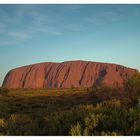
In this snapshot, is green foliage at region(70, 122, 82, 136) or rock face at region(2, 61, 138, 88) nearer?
green foliage at region(70, 122, 82, 136)

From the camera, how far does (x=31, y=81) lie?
78.6 meters

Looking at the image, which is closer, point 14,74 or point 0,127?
point 0,127

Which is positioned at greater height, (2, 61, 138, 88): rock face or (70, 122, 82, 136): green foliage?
(70, 122, 82, 136): green foliage

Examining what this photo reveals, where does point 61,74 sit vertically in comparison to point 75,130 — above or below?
below

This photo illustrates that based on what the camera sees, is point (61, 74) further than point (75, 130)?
Yes

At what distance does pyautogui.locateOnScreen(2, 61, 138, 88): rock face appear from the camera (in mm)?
69625

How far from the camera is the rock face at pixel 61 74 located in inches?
2741

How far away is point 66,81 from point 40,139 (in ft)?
209

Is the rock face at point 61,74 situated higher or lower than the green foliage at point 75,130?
lower

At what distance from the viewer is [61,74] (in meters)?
74.2

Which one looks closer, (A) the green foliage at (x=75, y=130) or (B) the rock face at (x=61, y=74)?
(A) the green foliage at (x=75, y=130)
